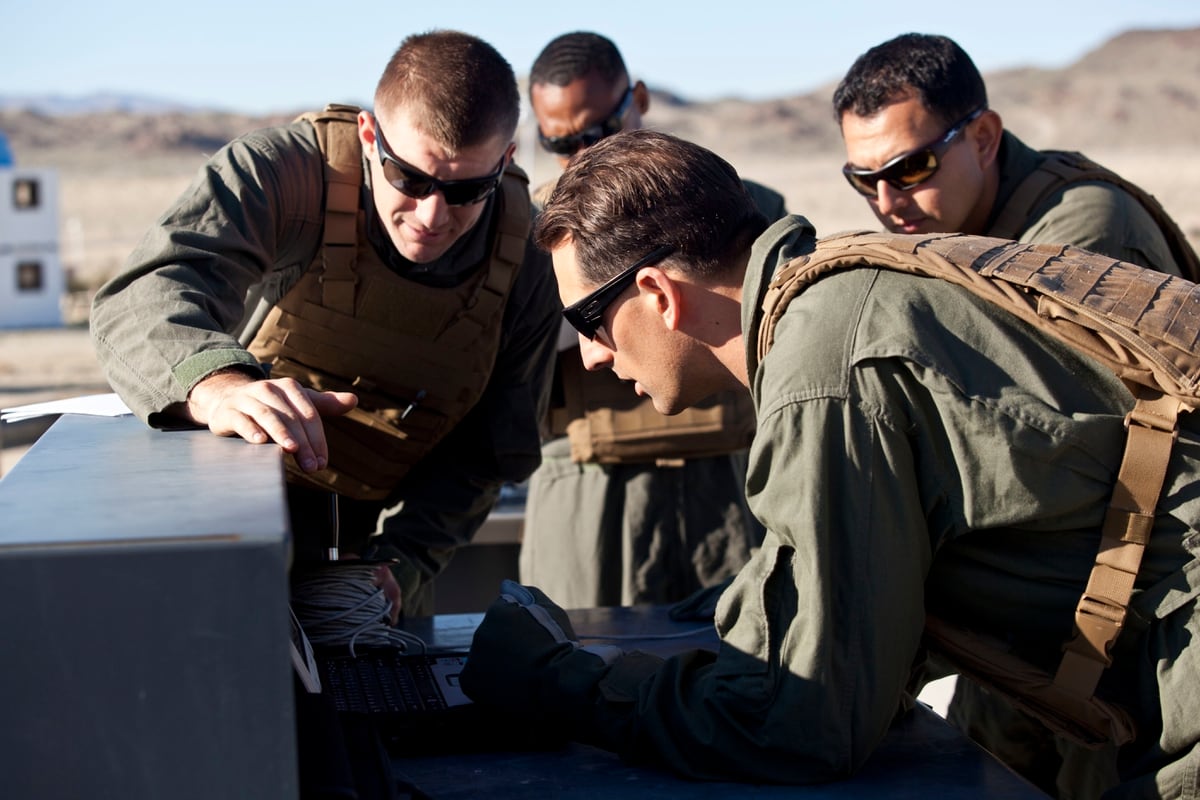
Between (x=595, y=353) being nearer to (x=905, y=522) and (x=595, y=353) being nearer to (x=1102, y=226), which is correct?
(x=905, y=522)

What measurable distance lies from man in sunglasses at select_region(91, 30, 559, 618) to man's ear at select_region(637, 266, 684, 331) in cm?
96

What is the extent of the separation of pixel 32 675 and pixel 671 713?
89 centimetres

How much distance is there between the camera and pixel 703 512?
4.18 metres

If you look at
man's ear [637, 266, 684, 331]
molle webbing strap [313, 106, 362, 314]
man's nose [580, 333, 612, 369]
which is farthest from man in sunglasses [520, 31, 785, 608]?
man's ear [637, 266, 684, 331]

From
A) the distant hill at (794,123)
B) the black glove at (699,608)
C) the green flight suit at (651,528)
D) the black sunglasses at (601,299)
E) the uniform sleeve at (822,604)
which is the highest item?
the distant hill at (794,123)

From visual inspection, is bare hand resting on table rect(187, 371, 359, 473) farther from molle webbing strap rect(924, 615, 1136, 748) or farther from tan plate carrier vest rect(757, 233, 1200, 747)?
molle webbing strap rect(924, 615, 1136, 748)

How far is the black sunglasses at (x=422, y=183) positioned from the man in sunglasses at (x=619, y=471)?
3.07 ft

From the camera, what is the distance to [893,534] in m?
1.79

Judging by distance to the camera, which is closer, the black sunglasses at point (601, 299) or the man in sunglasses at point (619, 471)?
the black sunglasses at point (601, 299)

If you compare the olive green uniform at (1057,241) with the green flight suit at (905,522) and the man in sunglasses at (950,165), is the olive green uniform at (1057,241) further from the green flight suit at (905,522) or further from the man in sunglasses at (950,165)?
the green flight suit at (905,522)

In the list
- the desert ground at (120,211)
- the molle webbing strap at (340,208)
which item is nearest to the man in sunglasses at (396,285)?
the molle webbing strap at (340,208)

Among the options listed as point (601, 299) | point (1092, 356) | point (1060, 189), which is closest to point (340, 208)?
point (601, 299)

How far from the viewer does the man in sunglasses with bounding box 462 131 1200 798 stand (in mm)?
1784

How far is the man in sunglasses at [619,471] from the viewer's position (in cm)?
406
